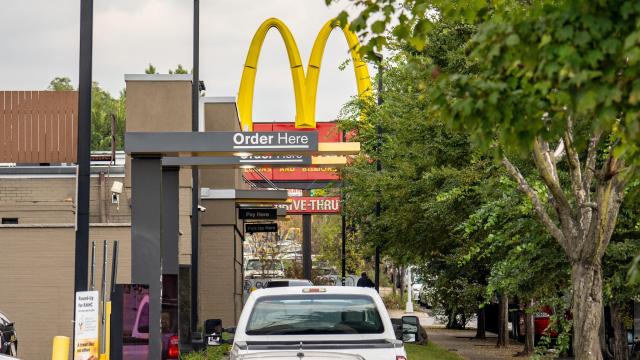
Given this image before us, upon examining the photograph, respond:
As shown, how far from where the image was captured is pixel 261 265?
73875mm

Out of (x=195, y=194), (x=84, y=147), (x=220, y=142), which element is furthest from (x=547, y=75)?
(x=195, y=194)

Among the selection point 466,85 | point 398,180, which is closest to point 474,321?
point 398,180

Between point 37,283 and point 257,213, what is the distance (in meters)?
15.0

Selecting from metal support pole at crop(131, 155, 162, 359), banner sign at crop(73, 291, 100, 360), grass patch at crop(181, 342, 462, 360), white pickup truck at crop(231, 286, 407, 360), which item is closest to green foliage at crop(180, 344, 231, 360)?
grass patch at crop(181, 342, 462, 360)

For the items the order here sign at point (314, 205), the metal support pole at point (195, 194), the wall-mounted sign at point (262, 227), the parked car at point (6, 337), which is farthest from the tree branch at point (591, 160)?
the order here sign at point (314, 205)

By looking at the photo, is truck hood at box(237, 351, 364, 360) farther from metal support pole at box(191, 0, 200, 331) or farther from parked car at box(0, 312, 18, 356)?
metal support pole at box(191, 0, 200, 331)

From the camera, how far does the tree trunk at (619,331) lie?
1991 cm

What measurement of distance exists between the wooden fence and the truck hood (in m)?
13.5

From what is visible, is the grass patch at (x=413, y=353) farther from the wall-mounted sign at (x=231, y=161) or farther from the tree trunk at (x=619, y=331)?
the tree trunk at (x=619, y=331)

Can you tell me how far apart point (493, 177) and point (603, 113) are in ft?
44.8

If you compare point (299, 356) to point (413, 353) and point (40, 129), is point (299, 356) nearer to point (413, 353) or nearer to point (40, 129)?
point (40, 129)

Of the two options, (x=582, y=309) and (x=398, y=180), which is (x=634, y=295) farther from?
(x=398, y=180)

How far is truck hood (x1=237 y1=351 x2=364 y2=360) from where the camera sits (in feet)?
32.3

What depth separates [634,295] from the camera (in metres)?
17.8
